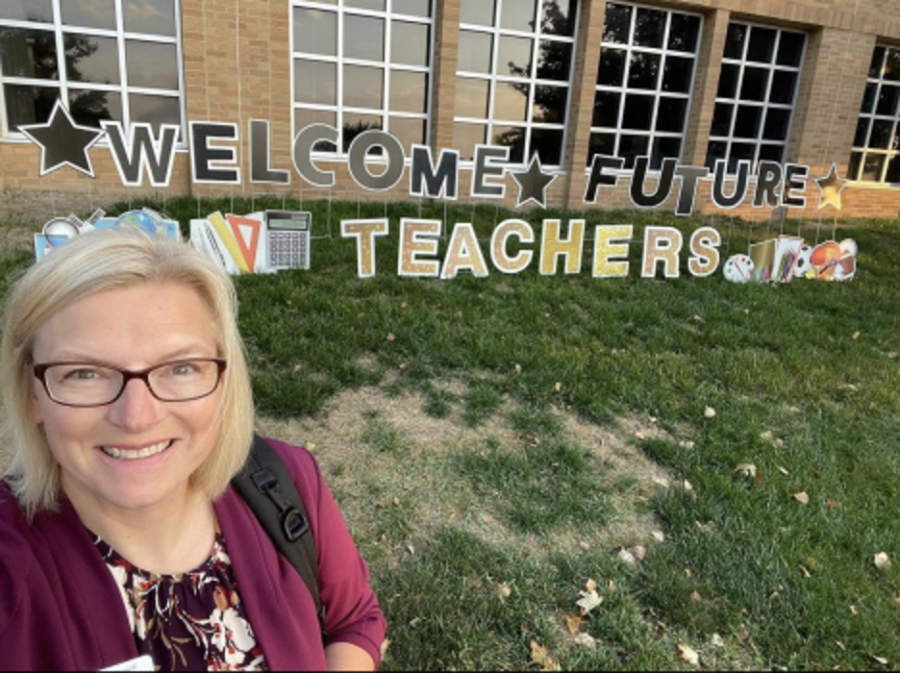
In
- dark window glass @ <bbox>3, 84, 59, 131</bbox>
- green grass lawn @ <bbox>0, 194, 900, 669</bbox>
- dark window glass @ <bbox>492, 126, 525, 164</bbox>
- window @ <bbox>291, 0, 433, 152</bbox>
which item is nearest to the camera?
green grass lawn @ <bbox>0, 194, 900, 669</bbox>

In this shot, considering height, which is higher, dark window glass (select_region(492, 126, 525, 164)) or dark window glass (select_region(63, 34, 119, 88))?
dark window glass (select_region(63, 34, 119, 88))

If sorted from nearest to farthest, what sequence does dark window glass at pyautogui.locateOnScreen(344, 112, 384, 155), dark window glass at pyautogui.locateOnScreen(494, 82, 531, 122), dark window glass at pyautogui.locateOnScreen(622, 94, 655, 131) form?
dark window glass at pyautogui.locateOnScreen(344, 112, 384, 155) < dark window glass at pyautogui.locateOnScreen(494, 82, 531, 122) < dark window glass at pyautogui.locateOnScreen(622, 94, 655, 131)

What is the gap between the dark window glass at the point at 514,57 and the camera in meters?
11.0

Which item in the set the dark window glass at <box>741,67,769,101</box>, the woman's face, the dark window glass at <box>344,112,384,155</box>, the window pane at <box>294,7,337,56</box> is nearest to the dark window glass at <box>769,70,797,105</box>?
the dark window glass at <box>741,67,769,101</box>

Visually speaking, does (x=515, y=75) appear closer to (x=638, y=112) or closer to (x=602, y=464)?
(x=638, y=112)

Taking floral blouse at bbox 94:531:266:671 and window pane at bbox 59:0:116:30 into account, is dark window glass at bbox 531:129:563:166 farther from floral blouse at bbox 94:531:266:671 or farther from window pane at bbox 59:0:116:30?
floral blouse at bbox 94:531:266:671

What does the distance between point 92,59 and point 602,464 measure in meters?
9.27

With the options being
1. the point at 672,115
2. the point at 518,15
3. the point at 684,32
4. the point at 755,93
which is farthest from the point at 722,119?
the point at 518,15

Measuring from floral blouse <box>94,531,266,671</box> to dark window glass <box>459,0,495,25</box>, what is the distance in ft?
36.1

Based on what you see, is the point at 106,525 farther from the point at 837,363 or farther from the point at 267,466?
the point at 837,363

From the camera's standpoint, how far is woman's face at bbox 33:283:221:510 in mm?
1172

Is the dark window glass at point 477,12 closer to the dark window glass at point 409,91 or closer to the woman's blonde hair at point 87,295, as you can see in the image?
the dark window glass at point 409,91

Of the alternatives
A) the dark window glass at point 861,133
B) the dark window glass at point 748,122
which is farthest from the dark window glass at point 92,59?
the dark window glass at point 861,133

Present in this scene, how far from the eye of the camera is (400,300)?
18.4 ft
